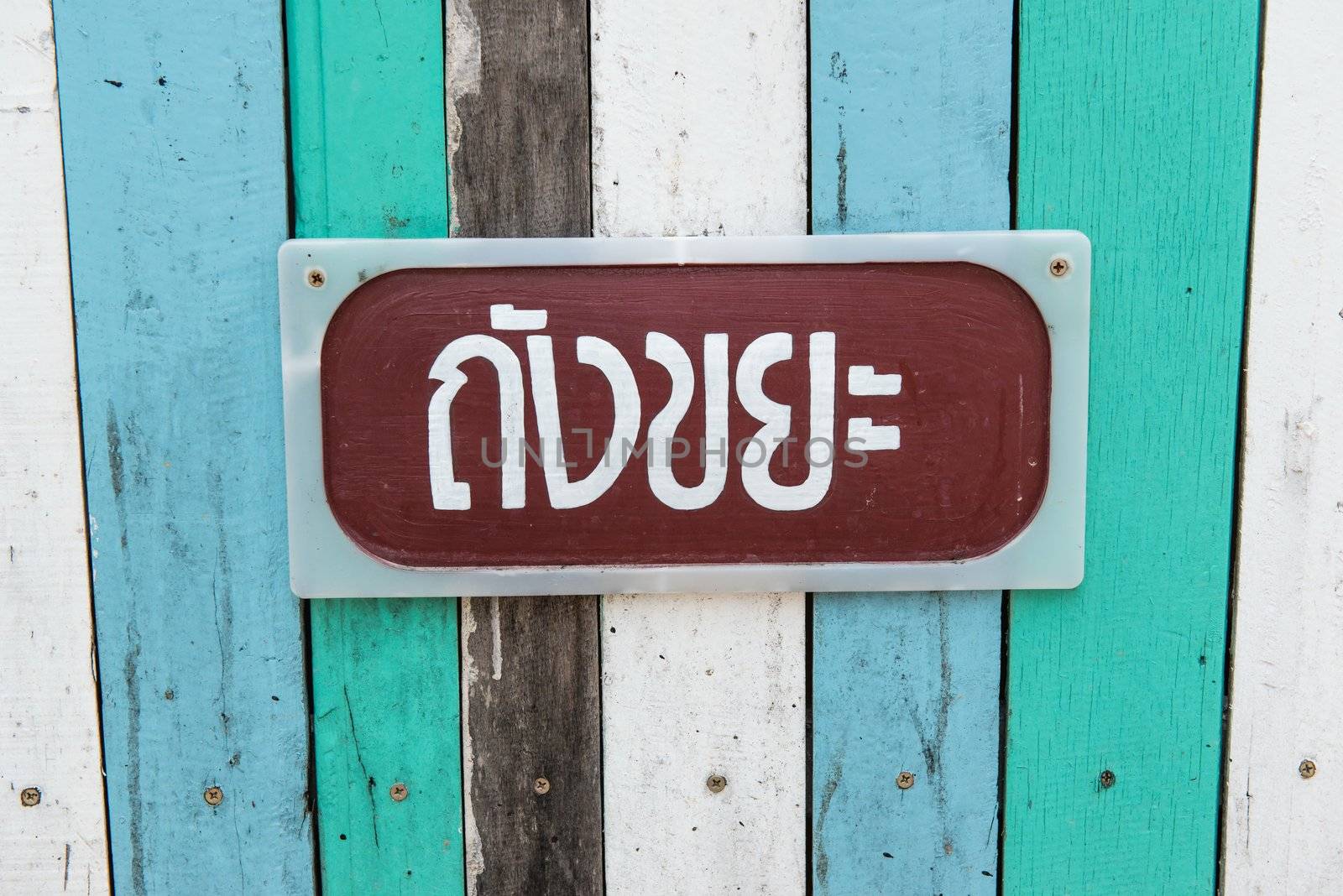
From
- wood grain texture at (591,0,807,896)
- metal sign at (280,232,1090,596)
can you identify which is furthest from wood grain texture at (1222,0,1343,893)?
wood grain texture at (591,0,807,896)

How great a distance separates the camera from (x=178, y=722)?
2.18ft

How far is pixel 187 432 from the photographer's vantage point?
0.64 meters

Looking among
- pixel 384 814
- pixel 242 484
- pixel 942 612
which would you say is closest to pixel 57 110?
pixel 242 484

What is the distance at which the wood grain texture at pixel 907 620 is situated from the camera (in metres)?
0.62

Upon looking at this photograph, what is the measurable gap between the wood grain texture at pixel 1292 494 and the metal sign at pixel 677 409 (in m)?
0.16

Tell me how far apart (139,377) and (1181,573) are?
844 millimetres

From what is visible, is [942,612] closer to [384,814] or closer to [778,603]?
[778,603]

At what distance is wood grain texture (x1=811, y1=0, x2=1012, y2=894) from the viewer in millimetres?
624

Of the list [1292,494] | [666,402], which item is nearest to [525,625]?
[666,402]

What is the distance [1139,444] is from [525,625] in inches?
20.2

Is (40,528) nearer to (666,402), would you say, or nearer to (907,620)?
(666,402)

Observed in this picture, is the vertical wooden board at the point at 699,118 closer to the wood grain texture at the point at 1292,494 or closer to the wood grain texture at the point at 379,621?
the wood grain texture at the point at 379,621

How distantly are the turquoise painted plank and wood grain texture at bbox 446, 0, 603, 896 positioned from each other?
0.14 meters

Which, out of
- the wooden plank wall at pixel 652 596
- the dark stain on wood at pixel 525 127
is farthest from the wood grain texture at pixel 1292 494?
the dark stain on wood at pixel 525 127
